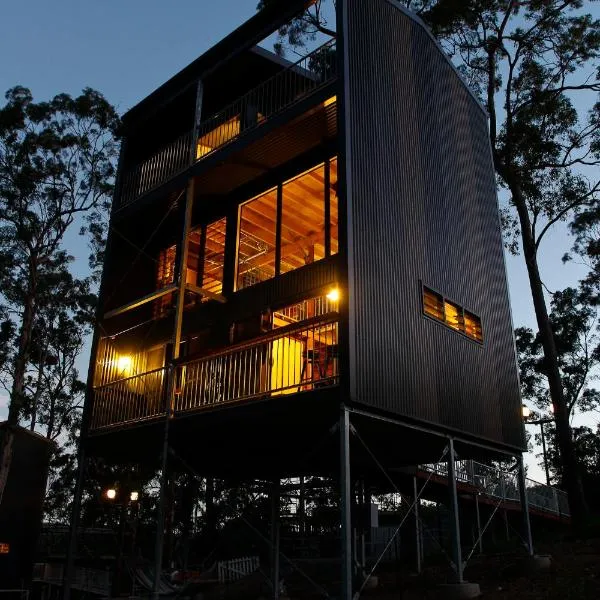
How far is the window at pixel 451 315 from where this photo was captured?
1265 cm

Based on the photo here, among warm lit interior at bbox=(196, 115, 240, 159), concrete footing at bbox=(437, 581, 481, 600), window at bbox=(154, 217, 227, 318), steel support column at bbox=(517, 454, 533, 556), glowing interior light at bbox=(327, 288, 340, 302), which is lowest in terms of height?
concrete footing at bbox=(437, 581, 481, 600)

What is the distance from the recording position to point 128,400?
1370cm

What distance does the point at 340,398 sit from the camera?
9.69 m

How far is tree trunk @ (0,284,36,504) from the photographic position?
18516mm

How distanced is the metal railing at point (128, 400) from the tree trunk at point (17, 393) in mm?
5924

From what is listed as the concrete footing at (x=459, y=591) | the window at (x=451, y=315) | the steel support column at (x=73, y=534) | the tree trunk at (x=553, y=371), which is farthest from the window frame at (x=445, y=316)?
the steel support column at (x=73, y=534)

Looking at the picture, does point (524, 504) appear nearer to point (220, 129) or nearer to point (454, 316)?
point (454, 316)

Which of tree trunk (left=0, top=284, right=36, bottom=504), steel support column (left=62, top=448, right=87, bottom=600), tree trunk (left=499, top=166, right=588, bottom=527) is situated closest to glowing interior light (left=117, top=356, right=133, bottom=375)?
steel support column (left=62, top=448, right=87, bottom=600)

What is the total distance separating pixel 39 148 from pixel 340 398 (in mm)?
18305

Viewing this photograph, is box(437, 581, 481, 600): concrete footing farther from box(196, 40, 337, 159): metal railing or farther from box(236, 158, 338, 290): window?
box(196, 40, 337, 159): metal railing

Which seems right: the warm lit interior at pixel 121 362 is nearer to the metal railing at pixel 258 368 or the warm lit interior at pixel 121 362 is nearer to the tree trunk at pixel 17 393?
the metal railing at pixel 258 368

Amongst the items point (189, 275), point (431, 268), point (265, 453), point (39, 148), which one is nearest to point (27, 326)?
point (39, 148)

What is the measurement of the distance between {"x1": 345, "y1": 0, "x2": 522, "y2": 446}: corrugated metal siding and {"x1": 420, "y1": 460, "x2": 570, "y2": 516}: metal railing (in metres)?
6.26

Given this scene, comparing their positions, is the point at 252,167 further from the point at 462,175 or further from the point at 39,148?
the point at 39,148
